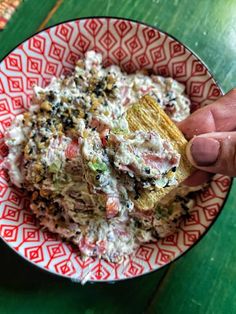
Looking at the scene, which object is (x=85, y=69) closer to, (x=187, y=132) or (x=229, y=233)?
(x=187, y=132)

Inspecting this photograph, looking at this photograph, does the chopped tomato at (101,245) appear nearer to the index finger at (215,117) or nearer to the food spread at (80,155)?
the food spread at (80,155)

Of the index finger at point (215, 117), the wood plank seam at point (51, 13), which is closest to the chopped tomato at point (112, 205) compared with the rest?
the index finger at point (215, 117)

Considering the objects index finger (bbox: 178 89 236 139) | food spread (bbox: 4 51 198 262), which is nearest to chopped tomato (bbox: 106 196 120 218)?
food spread (bbox: 4 51 198 262)

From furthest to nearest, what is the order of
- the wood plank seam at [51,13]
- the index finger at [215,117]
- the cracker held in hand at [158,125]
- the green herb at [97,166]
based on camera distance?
the wood plank seam at [51,13]
the index finger at [215,117]
the cracker held in hand at [158,125]
the green herb at [97,166]

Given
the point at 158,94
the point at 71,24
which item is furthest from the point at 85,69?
the point at 158,94

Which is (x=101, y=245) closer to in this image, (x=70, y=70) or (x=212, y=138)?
(x=212, y=138)

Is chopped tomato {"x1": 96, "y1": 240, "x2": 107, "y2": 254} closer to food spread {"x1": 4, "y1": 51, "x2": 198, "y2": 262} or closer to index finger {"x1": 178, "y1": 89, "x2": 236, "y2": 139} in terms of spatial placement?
food spread {"x1": 4, "y1": 51, "x2": 198, "y2": 262}

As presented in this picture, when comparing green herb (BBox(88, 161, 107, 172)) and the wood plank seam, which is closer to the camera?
green herb (BBox(88, 161, 107, 172))
